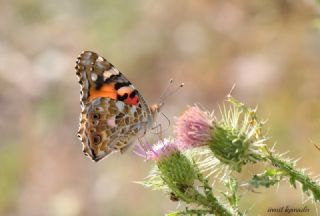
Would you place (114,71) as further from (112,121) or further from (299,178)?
(299,178)

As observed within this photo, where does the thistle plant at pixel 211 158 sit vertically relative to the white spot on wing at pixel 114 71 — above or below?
below

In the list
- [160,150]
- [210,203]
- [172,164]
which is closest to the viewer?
[210,203]

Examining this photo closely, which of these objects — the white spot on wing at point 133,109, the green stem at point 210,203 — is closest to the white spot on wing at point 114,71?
the white spot on wing at point 133,109

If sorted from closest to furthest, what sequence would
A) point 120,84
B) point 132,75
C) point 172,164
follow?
point 172,164 → point 120,84 → point 132,75

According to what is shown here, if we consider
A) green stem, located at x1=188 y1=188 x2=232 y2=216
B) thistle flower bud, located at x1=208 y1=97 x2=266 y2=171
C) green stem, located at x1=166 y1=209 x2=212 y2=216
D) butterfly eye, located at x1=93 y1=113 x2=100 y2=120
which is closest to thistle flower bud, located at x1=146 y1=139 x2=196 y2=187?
green stem, located at x1=188 y1=188 x2=232 y2=216

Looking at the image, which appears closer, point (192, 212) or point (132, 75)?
point (192, 212)

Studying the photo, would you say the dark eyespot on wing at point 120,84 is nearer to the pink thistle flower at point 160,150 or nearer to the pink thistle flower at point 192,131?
the pink thistle flower at point 160,150

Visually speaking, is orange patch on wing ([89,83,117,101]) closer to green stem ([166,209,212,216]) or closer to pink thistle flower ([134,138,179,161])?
pink thistle flower ([134,138,179,161])

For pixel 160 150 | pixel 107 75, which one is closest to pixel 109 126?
pixel 107 75
